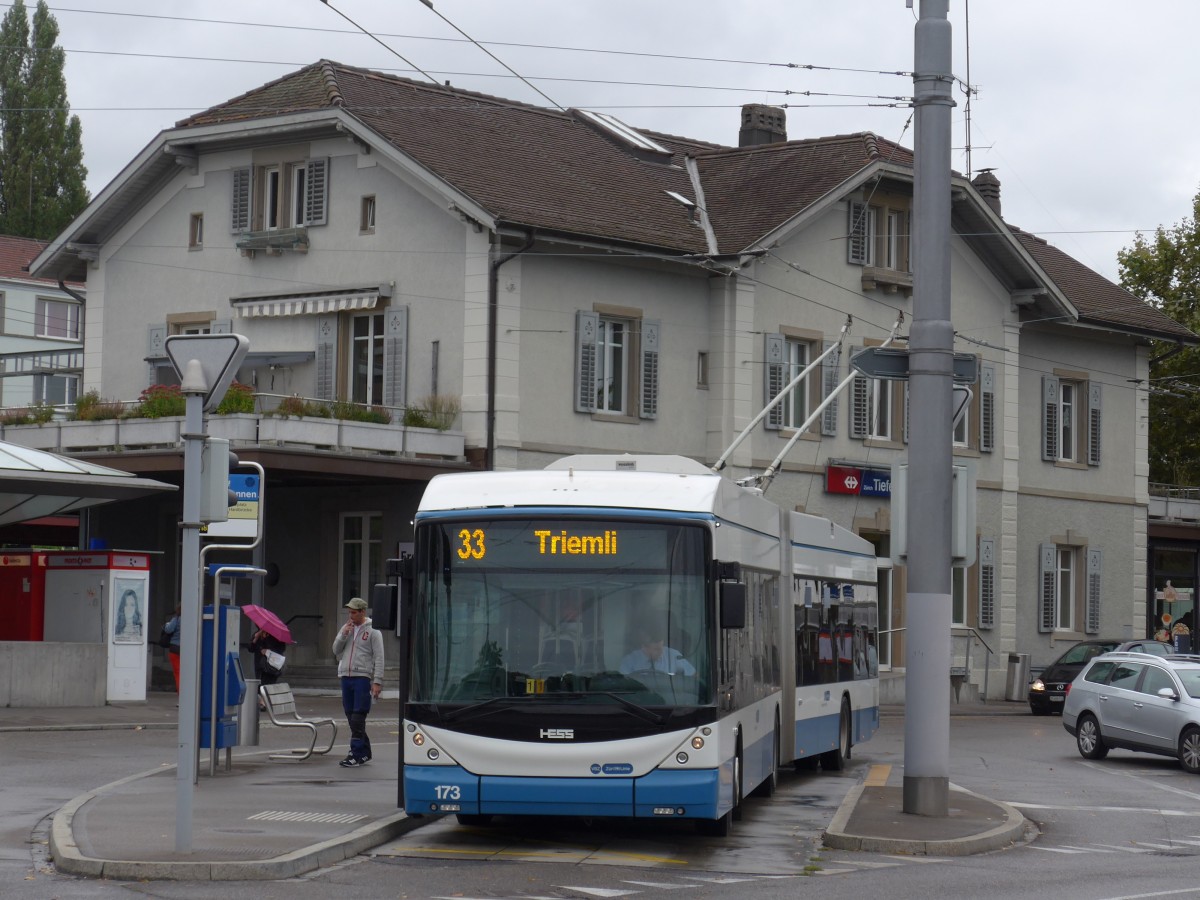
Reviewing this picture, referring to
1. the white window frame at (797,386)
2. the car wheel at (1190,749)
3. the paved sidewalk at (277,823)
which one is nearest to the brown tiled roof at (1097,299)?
the white window frame at (797,386)

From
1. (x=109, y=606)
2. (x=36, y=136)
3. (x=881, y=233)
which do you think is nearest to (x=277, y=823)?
(x=109, y=606)

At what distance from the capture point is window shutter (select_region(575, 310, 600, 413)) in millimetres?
35812

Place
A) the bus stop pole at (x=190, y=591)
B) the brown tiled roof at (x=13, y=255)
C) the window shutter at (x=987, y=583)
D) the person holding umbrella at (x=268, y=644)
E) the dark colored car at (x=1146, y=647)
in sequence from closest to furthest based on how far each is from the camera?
the bus stop pole at (x=190, y=591)
the person holding umbrella at (x=268, y=644)
the dark colored car at (x=1146, y=647)
the window shutter at (x=987, y=583)
the brown tiled roof at (x=13, y=255)

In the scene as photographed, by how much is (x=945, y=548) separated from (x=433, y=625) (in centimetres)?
462

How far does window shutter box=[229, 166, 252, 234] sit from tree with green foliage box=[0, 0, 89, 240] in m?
41.9

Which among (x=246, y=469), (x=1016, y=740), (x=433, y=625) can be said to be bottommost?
(x=1016, y=740)

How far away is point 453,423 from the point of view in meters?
34.7

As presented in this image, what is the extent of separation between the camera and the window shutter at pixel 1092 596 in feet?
152

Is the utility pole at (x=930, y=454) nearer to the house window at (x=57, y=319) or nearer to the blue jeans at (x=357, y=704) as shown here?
the blue jeans at (x=357, y=704)

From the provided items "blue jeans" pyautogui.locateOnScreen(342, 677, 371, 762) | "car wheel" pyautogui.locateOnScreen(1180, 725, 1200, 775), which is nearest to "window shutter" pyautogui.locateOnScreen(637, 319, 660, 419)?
"car wheel" pyautogui.locateOnScreen(1180, 725, 1200, 775)

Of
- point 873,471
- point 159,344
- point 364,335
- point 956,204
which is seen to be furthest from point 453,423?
point 956,204

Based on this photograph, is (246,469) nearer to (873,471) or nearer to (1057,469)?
(873,471)

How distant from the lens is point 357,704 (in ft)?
63.9

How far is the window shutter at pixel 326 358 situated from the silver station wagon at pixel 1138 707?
15.3m
